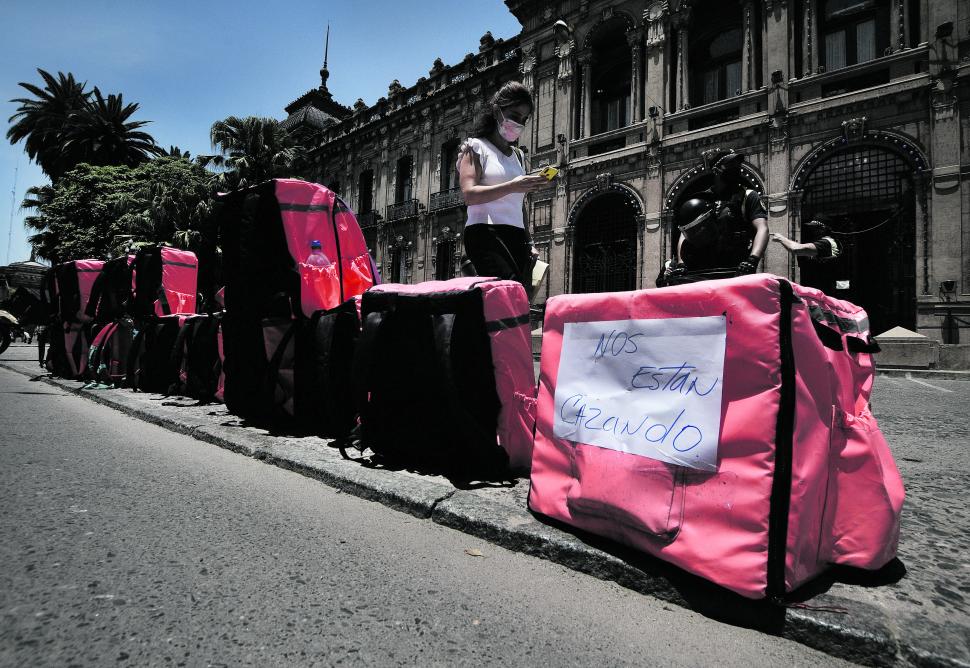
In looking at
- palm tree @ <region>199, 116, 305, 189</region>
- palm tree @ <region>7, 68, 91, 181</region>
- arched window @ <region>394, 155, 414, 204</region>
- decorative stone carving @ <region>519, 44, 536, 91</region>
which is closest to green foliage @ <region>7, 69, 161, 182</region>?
palm tree @ <region>7, 68, 91, 181</region>

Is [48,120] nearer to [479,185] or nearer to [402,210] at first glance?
[402,210]

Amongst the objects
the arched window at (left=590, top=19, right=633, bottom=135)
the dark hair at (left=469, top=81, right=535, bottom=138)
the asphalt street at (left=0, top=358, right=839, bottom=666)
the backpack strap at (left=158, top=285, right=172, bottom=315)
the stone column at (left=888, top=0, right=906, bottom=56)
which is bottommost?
the asphalt street at (left=0, top=358, right=839, bottom=666)

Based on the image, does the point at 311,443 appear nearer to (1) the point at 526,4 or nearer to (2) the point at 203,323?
(2) the point at 203,323

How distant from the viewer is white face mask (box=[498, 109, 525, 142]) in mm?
2777

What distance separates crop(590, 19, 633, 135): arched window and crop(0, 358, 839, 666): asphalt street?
16384 mm

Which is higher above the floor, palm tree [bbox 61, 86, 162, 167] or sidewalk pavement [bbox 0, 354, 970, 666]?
palm tree [bbox 61, 86, 162, 167]

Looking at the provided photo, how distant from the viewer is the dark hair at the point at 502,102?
274 cm

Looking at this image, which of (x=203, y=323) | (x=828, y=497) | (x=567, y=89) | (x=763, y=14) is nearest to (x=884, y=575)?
(x=828, y=497)

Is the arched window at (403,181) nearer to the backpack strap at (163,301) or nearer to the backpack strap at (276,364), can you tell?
the backpack strap at (163,301)

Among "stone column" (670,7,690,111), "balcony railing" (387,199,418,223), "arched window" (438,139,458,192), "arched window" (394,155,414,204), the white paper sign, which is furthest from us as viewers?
"arched window" (394,155,414,204)

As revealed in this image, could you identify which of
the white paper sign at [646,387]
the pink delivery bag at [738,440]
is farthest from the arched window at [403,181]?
the pink delivery bag at [738,440]

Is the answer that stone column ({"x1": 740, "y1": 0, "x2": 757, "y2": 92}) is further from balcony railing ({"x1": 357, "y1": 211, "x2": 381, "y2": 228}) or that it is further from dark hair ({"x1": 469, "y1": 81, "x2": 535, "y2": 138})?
balcony railing ({"x1": 357, "y1": 211, "x2": 381, "y2": 228})

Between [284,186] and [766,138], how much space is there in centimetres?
1300

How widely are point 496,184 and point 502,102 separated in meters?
0.51
